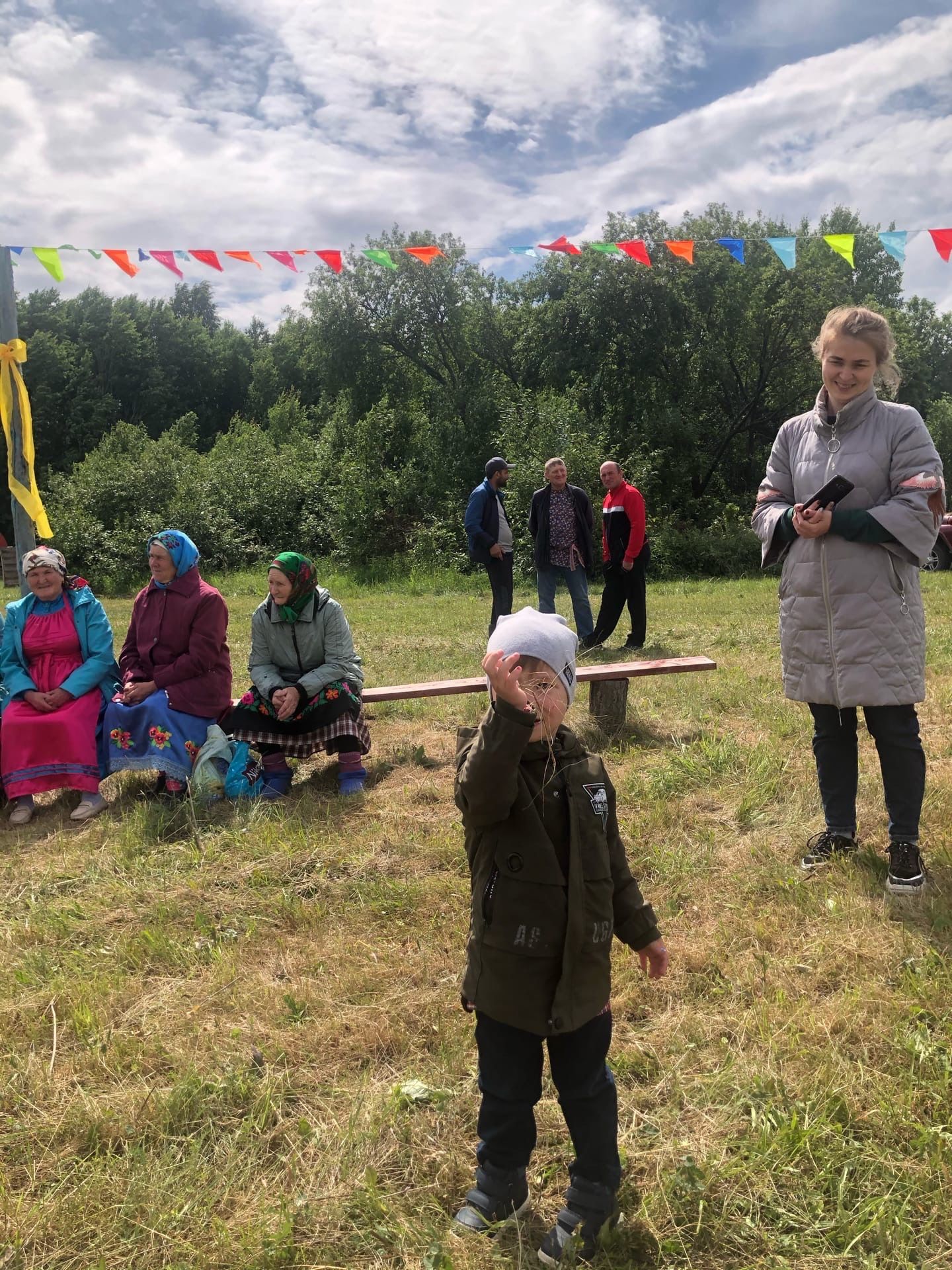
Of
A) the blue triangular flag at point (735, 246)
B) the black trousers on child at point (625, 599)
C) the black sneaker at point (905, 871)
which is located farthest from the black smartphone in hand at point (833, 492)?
the blue triangular flag at point (735, 246)

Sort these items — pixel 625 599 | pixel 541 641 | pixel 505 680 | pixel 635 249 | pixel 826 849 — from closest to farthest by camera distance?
pixel 505 680
pixel 541 641
pixel 826 849
pixel 625 599
pixel 635 249

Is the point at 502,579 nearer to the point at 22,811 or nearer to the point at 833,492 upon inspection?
the point at 22,811

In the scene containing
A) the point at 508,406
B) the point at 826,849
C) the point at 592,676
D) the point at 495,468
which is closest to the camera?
the point at 826,849

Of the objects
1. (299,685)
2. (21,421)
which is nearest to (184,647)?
(299,685)

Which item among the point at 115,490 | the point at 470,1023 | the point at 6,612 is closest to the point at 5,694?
the point at 6,612

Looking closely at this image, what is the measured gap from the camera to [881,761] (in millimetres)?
3375

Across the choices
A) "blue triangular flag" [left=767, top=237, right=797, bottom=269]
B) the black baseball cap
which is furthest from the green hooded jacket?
"blue triangular flag" [left=767, top=237, right=797, bottom=269]

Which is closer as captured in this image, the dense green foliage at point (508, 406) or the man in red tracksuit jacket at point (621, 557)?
the man in red tracksuit jacket at point (621, 557)

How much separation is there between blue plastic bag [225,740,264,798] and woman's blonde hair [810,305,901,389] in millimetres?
3462

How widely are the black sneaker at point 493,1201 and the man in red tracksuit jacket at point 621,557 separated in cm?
638

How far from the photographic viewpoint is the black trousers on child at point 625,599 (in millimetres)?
8281

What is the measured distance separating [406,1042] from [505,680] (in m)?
1.52

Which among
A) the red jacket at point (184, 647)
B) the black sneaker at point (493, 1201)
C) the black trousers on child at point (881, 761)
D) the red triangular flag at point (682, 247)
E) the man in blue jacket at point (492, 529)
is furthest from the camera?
the red triangular flag at point (682, 247)

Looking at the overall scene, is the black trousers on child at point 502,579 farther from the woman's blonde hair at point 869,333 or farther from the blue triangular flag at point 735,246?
the woman's blonde hair at point 869,333
